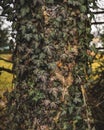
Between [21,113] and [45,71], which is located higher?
[45,71]

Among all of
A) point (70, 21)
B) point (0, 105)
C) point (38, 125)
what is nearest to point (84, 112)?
point (38, 125)

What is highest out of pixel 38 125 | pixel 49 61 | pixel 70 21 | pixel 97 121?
pixel 70 21

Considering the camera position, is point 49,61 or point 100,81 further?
point 100,81

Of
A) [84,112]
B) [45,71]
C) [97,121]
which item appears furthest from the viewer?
[97,121]

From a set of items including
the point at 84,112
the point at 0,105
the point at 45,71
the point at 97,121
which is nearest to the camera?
the point at 45,71

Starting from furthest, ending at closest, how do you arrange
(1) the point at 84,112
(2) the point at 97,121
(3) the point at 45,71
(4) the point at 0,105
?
(4) the point at 0,105 < (2) the point at 97,121 < (1) the point at 84,112 < (3) the point at 45,71

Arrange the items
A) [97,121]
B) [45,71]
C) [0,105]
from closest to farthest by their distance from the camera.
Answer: [45,71], [97,121], [0,105]

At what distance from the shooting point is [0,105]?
6906 mm

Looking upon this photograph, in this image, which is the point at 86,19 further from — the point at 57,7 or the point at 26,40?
the point at 26,40

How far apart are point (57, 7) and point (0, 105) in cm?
339

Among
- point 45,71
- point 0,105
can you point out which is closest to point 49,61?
point 45,71

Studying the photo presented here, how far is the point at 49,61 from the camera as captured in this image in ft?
13.0

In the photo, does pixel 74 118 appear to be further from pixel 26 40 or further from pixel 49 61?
pixel 26 40

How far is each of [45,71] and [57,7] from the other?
0.69 metres
